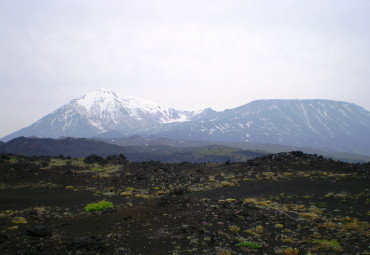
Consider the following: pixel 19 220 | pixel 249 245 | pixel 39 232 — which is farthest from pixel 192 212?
pixel 19 220

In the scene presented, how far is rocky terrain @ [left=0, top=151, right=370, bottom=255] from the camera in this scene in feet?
39.5

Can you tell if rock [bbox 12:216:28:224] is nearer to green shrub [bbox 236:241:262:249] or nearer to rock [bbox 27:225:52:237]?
rock [bbox 27:225:52:237]

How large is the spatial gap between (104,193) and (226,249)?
17439mm

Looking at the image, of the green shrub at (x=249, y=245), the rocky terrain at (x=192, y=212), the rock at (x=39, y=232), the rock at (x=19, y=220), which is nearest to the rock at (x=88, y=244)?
the rocky terrain at (x=192, y=212)

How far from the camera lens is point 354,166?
31.5 meters

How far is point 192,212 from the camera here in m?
16.1

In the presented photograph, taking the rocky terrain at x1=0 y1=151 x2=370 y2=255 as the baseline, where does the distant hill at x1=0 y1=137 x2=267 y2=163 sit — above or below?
below

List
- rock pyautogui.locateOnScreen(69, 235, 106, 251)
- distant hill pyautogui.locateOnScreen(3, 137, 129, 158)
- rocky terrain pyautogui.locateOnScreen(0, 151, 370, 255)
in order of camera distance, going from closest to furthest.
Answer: rock pyautogui.locateOnScreen(69, 235, 106, 251) → rocky terrain pyautogui.locateOnScreen(0, 151, 370, 255) → distant hill pyautogui.locateOnScreen(3, 137, 129, 158)

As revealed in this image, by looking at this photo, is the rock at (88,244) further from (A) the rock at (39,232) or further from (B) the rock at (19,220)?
(B) the rock at (19,220)

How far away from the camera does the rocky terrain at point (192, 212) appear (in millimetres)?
12031

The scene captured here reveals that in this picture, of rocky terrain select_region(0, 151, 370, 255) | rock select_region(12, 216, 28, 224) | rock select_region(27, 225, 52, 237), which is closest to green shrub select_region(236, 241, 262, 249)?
rocky terrain select_region(0, 151, 370, 255)

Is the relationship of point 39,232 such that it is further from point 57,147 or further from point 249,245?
point 57,147

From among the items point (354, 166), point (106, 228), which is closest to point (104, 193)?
point (106, 228)

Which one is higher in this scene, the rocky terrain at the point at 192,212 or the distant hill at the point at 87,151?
the rocky terrain at the point at 192,212
